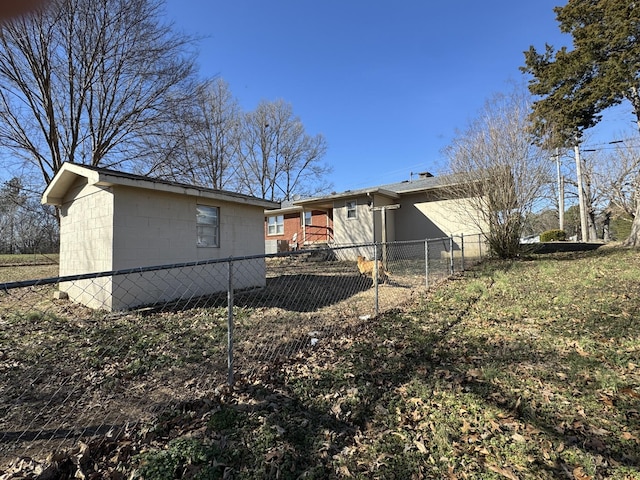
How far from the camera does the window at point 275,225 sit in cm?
2208

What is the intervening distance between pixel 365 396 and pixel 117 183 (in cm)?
655

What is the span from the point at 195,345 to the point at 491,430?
3959 mm

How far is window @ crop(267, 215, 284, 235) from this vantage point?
22078 mm

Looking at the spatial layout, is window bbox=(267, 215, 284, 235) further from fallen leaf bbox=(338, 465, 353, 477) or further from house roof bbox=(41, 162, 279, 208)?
fallen leaf bbox=(338, 465, 353, 477)

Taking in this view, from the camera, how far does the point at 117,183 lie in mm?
6676

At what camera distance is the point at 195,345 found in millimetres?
4762

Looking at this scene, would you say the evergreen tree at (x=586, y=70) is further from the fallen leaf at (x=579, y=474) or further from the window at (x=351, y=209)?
the fallen leaf at (x=579, y=474)

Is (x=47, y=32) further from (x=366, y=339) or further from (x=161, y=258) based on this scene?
(x=366, y=339)

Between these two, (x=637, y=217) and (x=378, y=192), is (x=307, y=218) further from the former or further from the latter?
(x=637, y=217)

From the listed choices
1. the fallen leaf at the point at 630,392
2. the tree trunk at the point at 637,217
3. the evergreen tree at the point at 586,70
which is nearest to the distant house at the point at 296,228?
the evergreen tree at the point at 586,70

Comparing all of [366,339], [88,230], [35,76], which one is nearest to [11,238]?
[35,76]

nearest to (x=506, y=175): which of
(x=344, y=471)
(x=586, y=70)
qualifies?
(x=586, y=70)

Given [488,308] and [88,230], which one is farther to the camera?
[88,230]

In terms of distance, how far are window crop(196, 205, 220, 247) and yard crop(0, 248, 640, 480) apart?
11.3ft
